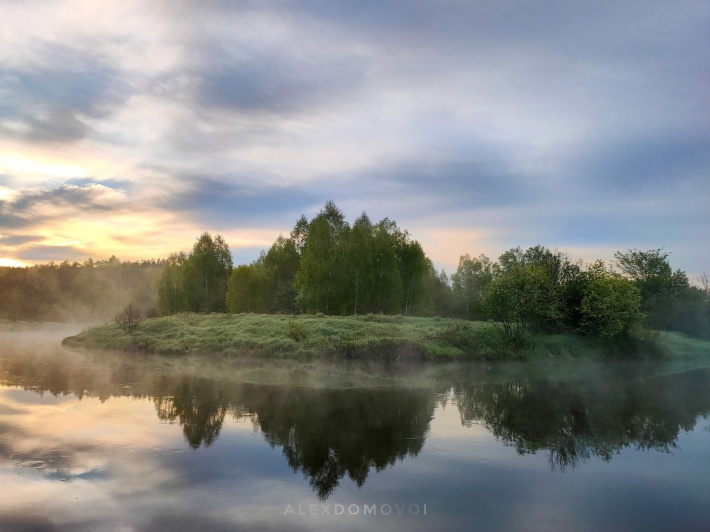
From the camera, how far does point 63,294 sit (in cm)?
12306

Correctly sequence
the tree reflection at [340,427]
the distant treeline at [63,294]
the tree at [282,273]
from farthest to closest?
the distant treeline at [63,294] → the tree at [282,273] → the tree reflection at [340,427]

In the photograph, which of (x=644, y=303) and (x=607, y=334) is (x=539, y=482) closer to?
(x=607, y=334)

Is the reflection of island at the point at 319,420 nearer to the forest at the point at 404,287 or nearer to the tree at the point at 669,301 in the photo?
the forest at the point at 404,287

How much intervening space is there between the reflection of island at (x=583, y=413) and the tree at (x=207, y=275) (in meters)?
51.6

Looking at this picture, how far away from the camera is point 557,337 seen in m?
41.9

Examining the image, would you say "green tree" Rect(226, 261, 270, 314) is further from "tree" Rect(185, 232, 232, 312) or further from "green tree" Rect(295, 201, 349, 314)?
"green tree" Rect(295, 201, 349, 314)

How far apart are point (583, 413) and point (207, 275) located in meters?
59.4

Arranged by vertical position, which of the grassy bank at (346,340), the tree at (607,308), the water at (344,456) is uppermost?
the tree at (607,308)

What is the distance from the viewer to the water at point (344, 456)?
33.4 ft

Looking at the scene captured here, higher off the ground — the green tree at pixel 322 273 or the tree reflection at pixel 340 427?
the green tree at pixel 322 273

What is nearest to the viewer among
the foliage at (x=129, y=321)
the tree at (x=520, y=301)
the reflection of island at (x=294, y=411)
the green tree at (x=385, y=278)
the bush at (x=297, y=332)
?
the reflection of island at (x=294, y=411)

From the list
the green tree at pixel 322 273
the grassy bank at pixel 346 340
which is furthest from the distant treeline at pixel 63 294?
the grassy bank at pixel 346 340

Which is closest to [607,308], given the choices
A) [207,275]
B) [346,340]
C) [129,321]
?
[346,340]

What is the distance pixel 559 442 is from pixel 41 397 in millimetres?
20266
